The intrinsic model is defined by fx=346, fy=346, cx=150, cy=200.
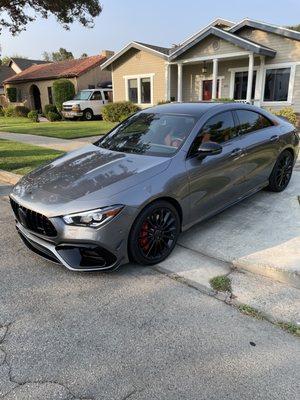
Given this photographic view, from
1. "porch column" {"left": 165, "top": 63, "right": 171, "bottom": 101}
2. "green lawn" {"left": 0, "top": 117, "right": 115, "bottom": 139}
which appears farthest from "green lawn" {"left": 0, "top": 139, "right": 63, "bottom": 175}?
"porch column" {"left": 165, "top": 63, "right": 171, "bottom": 101}

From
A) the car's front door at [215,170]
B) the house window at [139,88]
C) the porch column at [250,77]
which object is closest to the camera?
the car's front door at [215,170]

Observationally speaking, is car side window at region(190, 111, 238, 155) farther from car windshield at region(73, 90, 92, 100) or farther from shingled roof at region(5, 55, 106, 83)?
shingled roof at region(5, 55, 106, 83)

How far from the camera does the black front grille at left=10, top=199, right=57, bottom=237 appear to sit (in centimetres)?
324

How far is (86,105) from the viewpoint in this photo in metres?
23.0

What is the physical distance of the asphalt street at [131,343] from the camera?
7.26 feet

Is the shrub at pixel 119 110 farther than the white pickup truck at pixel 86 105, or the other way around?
the white pickup truck at pixel 86 105

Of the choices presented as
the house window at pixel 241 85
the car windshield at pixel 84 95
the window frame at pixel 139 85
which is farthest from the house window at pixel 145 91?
the house window at pixel 241 85

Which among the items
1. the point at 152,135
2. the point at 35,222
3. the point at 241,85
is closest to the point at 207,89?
the point at 241,85

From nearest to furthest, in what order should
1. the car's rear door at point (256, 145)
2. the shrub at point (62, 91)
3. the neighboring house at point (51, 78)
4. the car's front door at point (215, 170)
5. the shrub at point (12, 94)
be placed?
the car's front door at point (215, 170) < the car's rear door at point (256, 145) < the shrub at point (62, 91) < the neighboring house at point (51, 78) < the shrub at point (12, 94)

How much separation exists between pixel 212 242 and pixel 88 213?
5.57ft

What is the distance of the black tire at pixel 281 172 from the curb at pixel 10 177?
4.91 metres

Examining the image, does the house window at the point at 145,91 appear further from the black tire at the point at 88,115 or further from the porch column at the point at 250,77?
the porch column at the point at 250,77

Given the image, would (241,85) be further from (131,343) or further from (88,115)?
(131,343)

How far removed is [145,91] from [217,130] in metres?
18.5
